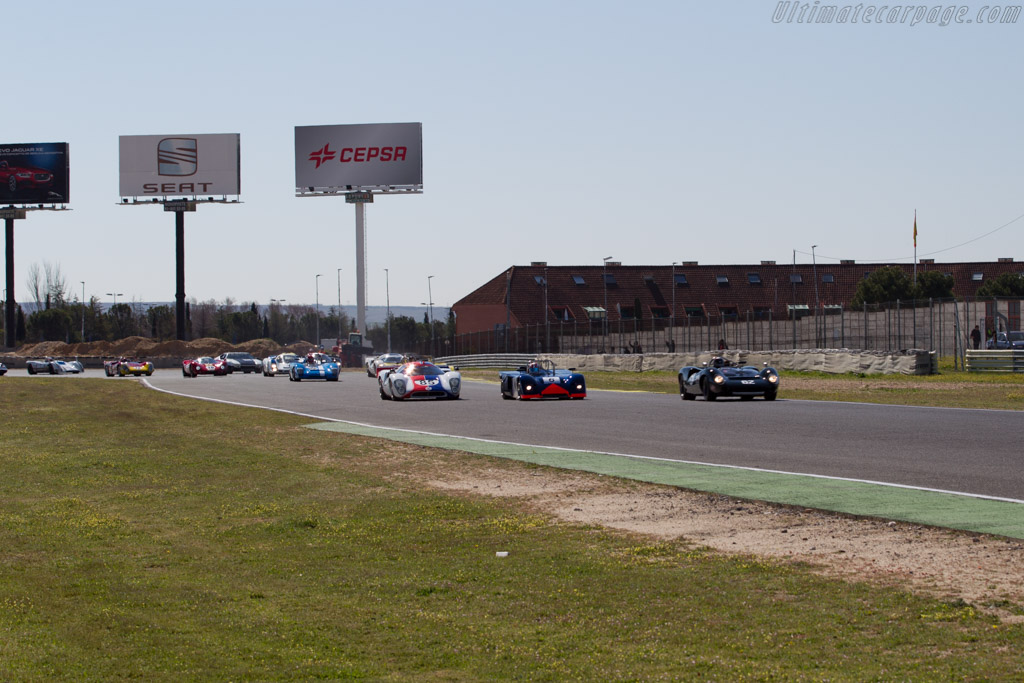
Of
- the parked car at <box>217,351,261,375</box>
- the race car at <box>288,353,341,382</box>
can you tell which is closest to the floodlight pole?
the parked car at <box>217,351,261,375</box>

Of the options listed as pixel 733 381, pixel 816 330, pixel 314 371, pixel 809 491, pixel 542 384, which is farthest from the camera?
pixel 314 371

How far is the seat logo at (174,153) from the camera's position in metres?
86.8

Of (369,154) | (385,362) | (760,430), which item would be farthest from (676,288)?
(760,430)

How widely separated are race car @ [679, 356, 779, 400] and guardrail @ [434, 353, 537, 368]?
28.9 meters

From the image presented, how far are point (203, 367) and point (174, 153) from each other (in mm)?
33103

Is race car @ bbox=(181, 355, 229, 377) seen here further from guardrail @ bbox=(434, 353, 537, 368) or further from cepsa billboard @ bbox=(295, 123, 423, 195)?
cepsa billboard @ bbox=(295, 123, 423, 195)

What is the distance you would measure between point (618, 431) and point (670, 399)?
10.8m

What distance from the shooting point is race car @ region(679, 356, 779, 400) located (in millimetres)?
26875

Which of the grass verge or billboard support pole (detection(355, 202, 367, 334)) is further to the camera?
billboard support pole (detection(355, 202, 367, 334))

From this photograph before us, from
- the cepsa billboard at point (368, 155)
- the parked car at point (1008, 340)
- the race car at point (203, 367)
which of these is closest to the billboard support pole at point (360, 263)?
the cepsa billboard at point (368, 155)

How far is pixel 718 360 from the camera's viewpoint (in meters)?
27.8

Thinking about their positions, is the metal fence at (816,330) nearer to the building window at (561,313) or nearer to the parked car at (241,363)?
the parked car at (241,363)

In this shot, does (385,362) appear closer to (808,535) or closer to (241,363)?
(241,363)

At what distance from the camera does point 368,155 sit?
82.5 m
